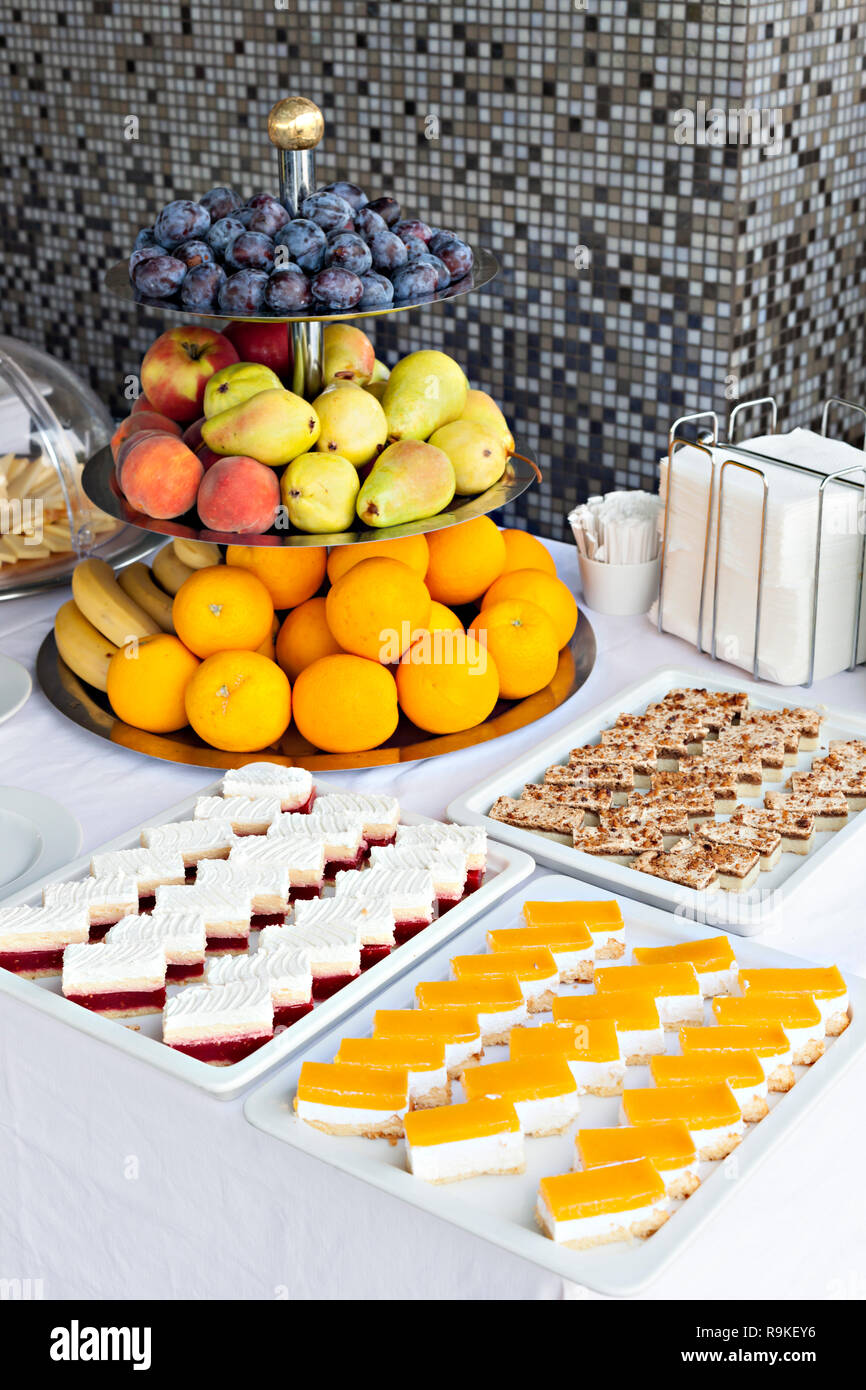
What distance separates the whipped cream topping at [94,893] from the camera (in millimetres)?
1063

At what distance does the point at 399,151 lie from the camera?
206cm

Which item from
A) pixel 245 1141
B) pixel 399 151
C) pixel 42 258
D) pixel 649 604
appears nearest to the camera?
pixel 245 1141

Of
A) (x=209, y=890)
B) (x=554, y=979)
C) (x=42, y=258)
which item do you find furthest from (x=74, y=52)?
(x=554, y=979)

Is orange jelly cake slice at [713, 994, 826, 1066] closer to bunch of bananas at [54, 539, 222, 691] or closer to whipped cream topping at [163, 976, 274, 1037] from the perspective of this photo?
whipped cream topping at [163, 976, 274, 1037]

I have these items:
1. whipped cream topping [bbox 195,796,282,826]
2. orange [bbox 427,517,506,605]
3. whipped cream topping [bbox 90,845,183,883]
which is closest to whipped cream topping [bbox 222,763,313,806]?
whipped cream topping [bbox 195,796,282,826]

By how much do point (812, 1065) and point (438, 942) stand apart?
A: 28 cm

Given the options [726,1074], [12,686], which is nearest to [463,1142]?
[726,1074]

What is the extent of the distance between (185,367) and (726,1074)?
908 millimetres

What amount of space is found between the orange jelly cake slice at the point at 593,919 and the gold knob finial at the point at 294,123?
723 millimetres

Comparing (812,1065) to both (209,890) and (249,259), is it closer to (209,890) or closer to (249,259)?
(209,890)

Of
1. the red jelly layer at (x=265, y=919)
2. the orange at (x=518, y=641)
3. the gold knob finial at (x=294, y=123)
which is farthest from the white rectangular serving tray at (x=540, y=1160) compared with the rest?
the gold knob finial at (x=294, y=123)

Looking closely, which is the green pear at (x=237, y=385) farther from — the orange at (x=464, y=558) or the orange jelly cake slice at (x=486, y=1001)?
the orange jelly cake slice at (x=486, y=1001)

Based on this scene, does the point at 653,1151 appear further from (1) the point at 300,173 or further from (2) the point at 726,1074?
(1) the point at 300,173

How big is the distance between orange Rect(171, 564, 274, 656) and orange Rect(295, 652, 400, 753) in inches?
2.8
